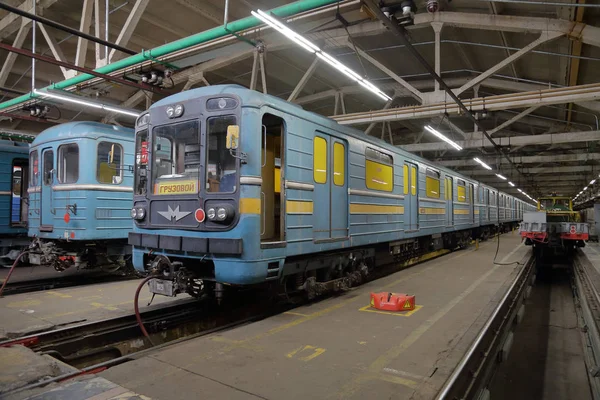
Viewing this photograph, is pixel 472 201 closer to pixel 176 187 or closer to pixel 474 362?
pixel 474 362

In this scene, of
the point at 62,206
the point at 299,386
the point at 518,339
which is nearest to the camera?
the point at 299,386

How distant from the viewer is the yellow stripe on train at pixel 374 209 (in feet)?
24.5

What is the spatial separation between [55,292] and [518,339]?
1071 cm

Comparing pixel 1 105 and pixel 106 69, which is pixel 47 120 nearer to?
pixel 1 105

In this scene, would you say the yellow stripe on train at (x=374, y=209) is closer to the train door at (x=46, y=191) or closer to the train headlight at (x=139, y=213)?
the train headlight at (x=139, y=213)

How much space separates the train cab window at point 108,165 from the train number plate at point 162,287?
4.06 metres

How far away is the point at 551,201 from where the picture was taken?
20.1 m

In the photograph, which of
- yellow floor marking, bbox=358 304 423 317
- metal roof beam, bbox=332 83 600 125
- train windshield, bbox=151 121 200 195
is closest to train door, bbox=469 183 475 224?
metal roof beam, bbox=332 83 600 125

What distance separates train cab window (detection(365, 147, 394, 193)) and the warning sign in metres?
3.79

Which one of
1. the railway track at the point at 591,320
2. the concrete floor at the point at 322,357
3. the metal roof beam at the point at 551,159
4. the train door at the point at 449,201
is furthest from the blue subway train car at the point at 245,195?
the metal roof beam at the point at 551,159

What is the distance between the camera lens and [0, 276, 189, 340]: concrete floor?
5660 millimetres

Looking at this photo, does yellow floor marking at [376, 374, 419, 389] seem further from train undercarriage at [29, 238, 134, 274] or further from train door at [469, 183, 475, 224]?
train door at [469, 183, 475, 224]

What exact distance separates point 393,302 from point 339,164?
2539 millimetres

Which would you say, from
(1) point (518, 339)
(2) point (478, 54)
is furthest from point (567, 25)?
(1) point (518, 339)
